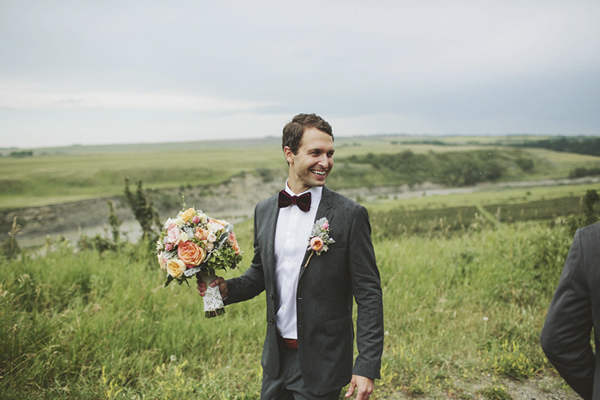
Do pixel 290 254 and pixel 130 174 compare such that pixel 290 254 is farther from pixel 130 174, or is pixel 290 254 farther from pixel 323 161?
pixel 130 174

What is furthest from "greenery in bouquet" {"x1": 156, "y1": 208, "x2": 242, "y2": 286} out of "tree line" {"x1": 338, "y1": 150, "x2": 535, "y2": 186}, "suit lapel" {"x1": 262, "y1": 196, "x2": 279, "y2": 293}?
"tree line" {"x1": 338, "y1": 150, "x2": 535, "y2": 186}

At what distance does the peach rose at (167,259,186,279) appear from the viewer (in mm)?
2209

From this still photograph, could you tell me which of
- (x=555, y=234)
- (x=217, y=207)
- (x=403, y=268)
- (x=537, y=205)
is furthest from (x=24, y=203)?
(x=537, y=205)

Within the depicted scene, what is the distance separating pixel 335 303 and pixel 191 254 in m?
0.95

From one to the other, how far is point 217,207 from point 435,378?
355 inches

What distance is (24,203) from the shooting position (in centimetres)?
1076

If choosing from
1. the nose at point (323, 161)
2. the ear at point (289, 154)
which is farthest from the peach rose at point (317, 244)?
the ear at point (289, 154)

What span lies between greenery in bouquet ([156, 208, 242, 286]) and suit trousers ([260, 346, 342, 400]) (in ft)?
2.37

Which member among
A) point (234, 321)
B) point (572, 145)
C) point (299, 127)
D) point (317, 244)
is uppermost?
point (572, 145)

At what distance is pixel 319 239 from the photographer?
2.33 meters

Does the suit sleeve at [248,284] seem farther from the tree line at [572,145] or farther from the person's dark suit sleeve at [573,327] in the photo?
the tree line at [572,145]

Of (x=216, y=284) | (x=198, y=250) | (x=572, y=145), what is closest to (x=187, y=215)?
(x=198, y=250)

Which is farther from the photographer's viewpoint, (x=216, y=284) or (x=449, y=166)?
(x=449, y=166)

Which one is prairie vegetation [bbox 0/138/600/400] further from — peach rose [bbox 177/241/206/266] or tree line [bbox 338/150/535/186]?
tree line [bbox 338/150/535/186]
